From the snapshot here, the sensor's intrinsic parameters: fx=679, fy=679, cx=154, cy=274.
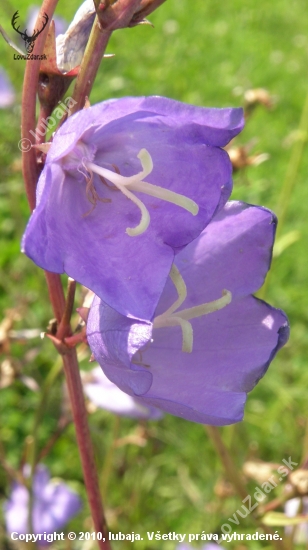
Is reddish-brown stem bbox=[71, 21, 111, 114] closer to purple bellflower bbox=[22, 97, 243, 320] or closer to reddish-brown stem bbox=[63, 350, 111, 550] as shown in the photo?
purple bellflower bbox=[22, 97, 243, 320]

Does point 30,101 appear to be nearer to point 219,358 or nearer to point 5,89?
point 219,358

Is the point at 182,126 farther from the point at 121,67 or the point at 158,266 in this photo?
the point at 121,67

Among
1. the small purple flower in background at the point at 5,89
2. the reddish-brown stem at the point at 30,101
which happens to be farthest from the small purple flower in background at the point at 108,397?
the small purple flower in background at the point at 5,89

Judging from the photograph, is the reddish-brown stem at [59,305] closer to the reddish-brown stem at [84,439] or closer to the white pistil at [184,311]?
the reddish-brown stem at [84,439]

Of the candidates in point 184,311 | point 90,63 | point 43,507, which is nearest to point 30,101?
point 90,63

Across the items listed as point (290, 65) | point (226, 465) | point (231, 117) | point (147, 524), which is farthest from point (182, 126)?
point (290, 65)

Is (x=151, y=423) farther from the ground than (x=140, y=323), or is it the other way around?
(x=140, y=323)
